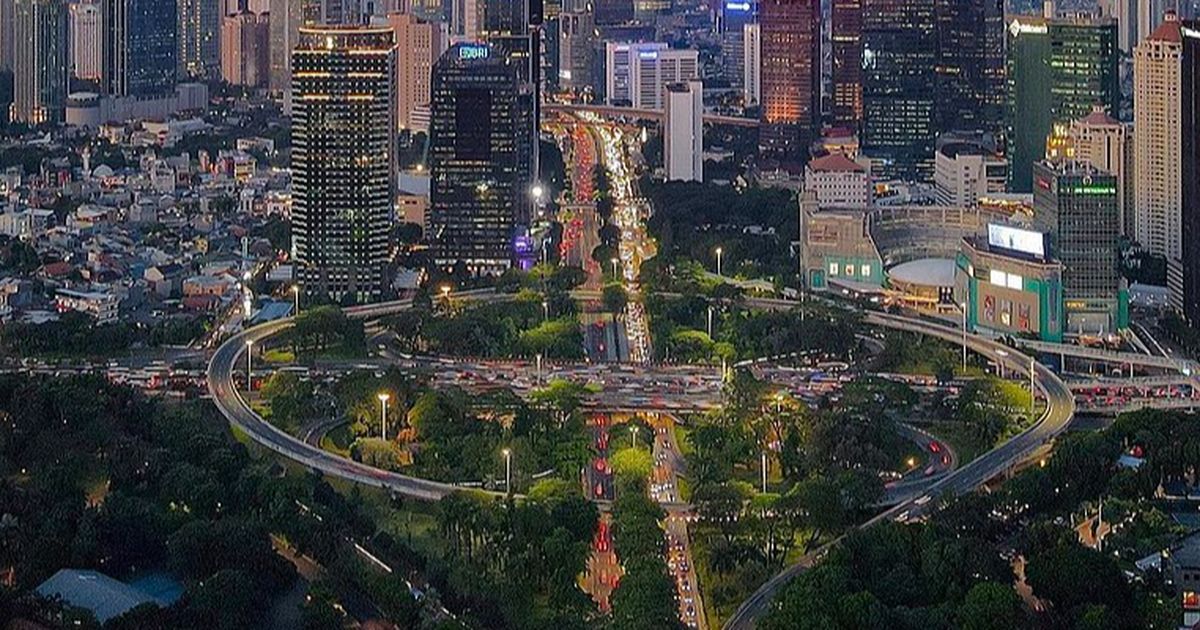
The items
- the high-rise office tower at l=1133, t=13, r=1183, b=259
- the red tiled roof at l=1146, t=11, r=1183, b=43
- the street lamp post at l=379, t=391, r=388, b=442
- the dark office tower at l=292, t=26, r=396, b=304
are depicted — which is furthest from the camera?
the red tiled roof at l=1146, t=11, r=1183, b=43

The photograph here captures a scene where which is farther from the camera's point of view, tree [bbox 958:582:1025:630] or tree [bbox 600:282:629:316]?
tree [bbox 600:282:629:316]

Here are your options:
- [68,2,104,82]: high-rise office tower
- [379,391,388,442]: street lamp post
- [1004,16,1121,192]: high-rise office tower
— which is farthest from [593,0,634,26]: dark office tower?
[379,391,388,442]: street lamp post

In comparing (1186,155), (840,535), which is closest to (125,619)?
(840,535)

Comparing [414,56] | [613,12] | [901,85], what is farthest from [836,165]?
[613,12]

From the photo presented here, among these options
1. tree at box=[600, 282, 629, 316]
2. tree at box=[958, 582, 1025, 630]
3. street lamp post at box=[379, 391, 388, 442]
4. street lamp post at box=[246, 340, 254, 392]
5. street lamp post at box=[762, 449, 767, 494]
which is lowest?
tree at box=[958, 582, 1025, 630]

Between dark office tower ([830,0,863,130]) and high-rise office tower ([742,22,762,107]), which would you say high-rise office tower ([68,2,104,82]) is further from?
dark office tower ([830,0,863,130])

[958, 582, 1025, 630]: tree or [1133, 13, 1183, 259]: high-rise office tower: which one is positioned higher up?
[1133, 13, 1183, 259]: high-rise office tower

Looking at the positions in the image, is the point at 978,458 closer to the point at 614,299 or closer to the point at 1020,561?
the point at 1020,561

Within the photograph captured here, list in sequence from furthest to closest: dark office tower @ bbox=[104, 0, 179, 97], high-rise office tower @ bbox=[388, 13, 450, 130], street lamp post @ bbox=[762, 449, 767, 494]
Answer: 1. dark office tower @ bbox=[104, 0, 179, 97]
2. high-rise office tower @ bbox=[388, 13, 450, 130]
3. street lamp post @ bbox=[762, 449, 767, 494]
